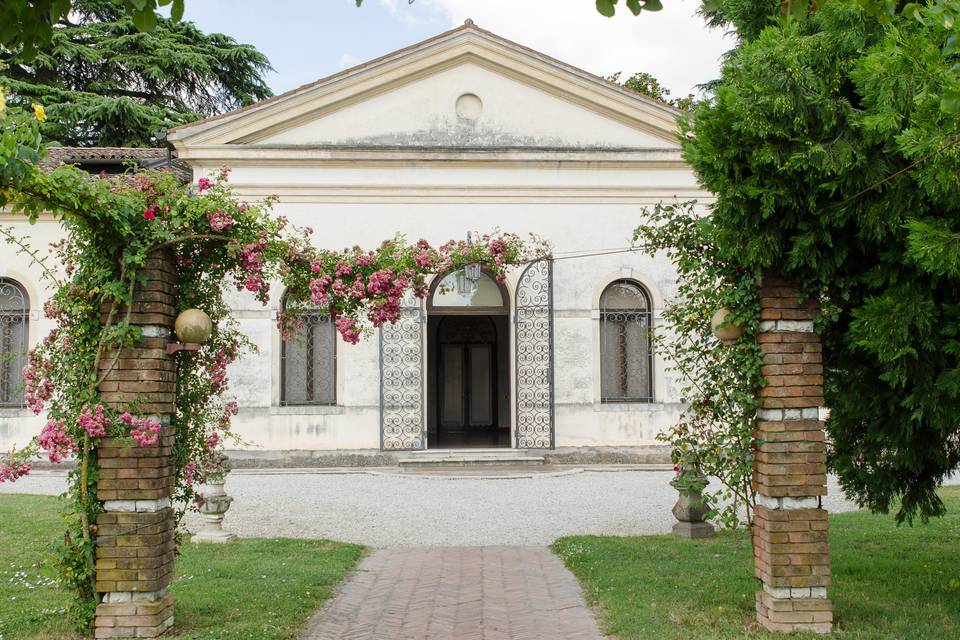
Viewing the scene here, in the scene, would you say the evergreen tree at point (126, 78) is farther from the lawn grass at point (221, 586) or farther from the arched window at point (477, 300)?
the lawn grass at point (221, 586)

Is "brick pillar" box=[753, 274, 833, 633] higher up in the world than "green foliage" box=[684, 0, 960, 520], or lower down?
lower down

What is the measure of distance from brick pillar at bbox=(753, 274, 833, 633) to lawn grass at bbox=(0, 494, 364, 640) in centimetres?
333

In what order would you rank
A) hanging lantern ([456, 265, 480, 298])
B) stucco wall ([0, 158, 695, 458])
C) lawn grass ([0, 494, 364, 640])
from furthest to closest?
stucco wall ([0, 158, 695, 458]) < hanging lantern ([456, 265, 480, 298]) < lawn grass ([0, 494, 364, 640])

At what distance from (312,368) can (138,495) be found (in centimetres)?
1110

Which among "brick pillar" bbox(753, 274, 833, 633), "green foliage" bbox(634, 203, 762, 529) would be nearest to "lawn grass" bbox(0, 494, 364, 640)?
"green foliage" bbox(634, 203, 762, 529)

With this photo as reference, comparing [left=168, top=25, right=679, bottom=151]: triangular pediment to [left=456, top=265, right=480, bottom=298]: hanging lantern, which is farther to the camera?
[left=168, top=25, right=679, bottom=151]: triangular pediment

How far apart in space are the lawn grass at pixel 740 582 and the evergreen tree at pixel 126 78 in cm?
2087

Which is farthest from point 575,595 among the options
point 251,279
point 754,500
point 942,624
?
point 251,279

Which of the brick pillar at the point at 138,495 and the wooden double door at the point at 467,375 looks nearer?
the brick pillar at the point at 138,495

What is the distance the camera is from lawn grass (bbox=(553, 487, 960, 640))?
19.4ft

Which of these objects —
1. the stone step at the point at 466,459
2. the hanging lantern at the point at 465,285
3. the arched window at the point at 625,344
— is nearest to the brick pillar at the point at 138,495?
the hanging lantern at the point at 465,285

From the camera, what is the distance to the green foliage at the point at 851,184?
4973mm

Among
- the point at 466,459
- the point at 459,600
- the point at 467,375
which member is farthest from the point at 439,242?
the point at 459,600

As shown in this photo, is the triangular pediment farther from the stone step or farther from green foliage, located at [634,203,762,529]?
green foliage, located at [634,203,762,529]
